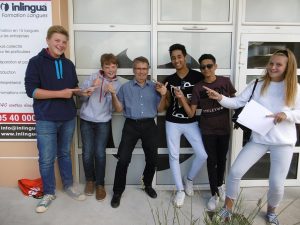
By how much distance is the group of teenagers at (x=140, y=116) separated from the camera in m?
3.14

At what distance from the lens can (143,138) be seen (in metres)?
3.54

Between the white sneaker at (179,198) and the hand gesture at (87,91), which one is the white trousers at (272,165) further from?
the hand gesture at (87,91)

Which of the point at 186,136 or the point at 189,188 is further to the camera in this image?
the point at 189,188

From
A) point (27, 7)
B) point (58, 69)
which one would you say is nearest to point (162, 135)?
point (58, 69)

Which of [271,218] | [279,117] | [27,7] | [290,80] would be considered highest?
[27,7]

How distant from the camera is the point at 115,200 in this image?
355 cm

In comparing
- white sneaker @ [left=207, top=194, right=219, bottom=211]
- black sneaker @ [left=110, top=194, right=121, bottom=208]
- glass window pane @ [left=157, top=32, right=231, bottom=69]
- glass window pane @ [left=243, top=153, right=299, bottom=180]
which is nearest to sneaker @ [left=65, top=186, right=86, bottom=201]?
black sneaker @ [left=110, top=194, right=121, bottom=208]

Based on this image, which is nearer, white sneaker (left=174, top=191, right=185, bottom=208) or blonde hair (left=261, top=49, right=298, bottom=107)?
blonde hair (left=261, top=49, right=298, bottom=107)

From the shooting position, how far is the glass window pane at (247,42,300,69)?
3879 mm

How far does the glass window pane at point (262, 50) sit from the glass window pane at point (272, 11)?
0.30m

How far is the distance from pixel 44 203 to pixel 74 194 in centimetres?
37

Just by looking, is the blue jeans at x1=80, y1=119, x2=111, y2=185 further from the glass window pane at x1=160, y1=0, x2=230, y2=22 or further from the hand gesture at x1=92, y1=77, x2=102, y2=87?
the glass window pane at x1=160, y1=0, x2=230, y2=22

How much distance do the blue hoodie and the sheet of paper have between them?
1873 mm

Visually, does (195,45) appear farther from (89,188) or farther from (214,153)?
(89,188)
